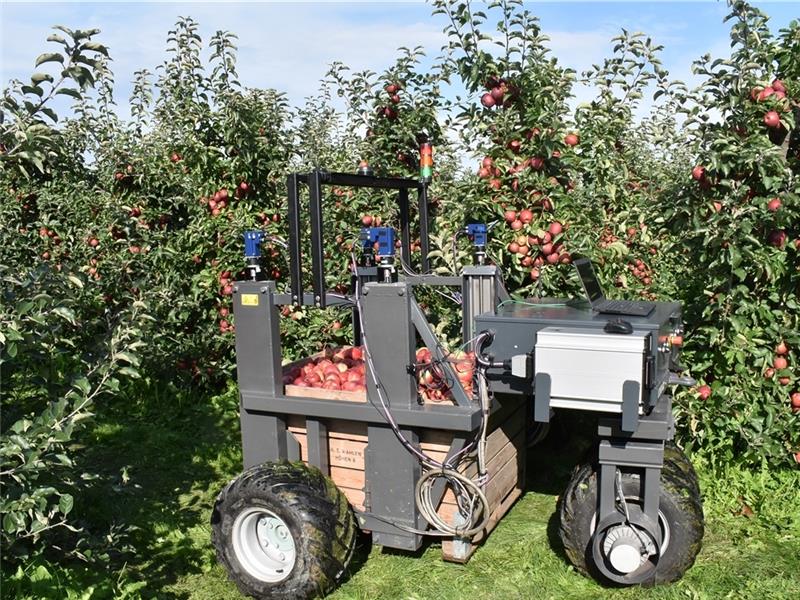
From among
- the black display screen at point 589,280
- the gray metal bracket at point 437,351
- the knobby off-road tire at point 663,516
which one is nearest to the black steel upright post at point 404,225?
the gray metal bracket at point 437,351

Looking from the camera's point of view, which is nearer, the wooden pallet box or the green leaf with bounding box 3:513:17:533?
the green leaf with bounding box 3:513:17:533

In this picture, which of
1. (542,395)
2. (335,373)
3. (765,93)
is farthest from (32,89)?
(765,93)

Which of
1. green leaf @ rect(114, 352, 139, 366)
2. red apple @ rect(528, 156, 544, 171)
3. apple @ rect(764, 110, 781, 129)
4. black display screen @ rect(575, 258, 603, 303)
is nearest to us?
green leaf @ rect(114, 352, 139, 366)

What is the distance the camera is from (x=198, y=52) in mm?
6211

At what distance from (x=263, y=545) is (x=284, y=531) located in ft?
0.52

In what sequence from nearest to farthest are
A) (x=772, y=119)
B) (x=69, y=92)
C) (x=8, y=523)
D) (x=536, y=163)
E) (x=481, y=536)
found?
(x=8, y=523), (x=69, y=92), (x=481, y=536), (x=772, y=119), (x=536, y=163)

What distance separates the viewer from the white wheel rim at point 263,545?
340cm

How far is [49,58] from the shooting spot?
270 centimetres

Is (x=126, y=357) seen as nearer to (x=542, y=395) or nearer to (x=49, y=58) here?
(x=49, y=58)

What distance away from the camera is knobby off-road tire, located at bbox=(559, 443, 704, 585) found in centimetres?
315

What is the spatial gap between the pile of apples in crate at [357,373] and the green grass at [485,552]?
917mm

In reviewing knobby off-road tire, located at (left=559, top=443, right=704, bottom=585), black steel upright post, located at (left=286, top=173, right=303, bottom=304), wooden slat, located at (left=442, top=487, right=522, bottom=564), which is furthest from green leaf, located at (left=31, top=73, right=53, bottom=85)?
knobby off-road tire, located at (left=559, top=443, right=704, bottom=585)

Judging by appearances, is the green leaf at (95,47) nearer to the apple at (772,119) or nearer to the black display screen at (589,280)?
the black display screen at (589,280)

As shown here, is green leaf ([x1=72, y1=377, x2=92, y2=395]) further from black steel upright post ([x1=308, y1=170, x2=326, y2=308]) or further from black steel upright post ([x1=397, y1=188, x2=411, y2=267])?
black steel upright post ([x1=397, y1=188, x2=411, y2=267])
